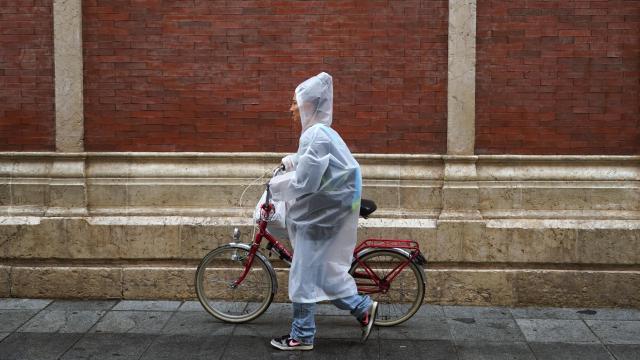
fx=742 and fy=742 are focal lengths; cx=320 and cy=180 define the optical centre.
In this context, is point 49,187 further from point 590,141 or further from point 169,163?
point 590,141

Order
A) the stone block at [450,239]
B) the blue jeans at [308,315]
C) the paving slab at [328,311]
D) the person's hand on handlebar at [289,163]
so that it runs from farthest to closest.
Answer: the stone block at [450,239] → the paving slab at [328,311] → the person's hand on handlebar at [289,163] → the blue jeans at [308,315]

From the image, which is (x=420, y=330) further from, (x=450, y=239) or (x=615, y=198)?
(x=615, y=198)

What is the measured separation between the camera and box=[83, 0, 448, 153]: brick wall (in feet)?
23.8

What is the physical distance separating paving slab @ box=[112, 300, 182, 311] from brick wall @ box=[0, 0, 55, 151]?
1.77 metres

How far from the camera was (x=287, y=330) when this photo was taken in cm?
641

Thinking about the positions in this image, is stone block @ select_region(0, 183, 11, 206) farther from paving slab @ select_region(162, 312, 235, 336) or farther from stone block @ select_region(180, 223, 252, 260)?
paving slab @ select_region(162, 312, 235, 336)

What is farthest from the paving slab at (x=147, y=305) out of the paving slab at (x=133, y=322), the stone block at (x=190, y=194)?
the stone block at (x=190, y=194)

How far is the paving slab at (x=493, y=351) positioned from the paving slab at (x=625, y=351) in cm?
65

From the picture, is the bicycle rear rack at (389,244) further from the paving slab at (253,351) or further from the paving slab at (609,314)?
the paving slab at (609,314)

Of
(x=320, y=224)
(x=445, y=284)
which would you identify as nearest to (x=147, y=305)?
(x=320, y=224)

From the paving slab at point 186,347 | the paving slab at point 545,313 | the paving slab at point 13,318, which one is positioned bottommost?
the paving slab at point 186,347

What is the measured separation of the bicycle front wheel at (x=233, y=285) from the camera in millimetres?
6505

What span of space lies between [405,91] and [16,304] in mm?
4275

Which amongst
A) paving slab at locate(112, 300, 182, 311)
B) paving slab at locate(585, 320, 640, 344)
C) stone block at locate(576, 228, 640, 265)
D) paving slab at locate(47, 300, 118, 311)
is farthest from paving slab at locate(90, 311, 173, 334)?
stone block at locate(576, 228, 640, 265)
